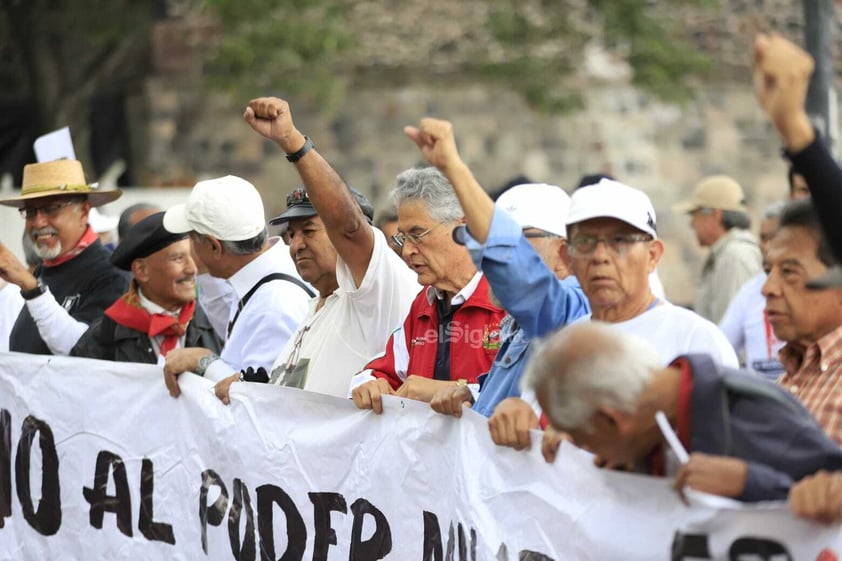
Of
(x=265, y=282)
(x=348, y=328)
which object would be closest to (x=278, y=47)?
(x=265, y=282)

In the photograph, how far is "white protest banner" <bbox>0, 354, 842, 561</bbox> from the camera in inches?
152

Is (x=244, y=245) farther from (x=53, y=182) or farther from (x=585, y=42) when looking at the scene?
(x=585, y=42)

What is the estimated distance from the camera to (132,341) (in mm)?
7207

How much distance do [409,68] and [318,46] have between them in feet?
10.7

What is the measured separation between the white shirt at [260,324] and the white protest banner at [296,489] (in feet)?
0.61

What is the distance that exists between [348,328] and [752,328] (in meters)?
3.48

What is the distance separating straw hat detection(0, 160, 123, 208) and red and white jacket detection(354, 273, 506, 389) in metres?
3.33

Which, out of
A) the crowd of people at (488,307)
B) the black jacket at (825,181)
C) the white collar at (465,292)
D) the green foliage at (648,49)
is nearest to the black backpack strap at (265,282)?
the crowd of people at (488,307)

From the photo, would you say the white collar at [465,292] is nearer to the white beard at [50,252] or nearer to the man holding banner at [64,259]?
the man holding banner at [64,259]

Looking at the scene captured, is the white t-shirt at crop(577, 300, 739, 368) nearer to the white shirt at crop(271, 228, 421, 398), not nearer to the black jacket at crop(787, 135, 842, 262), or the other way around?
the black jacket at crop(787, 135, 842, 262)

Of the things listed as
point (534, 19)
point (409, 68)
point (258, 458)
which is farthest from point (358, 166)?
point (258, 458)

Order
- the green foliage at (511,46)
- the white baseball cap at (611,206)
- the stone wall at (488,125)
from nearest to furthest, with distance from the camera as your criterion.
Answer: the white baseball cap at (611,206), the green foliage at (511,46), the stone wall at (488,125)

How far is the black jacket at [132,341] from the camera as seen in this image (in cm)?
717

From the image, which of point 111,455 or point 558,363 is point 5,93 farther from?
point 558,363
